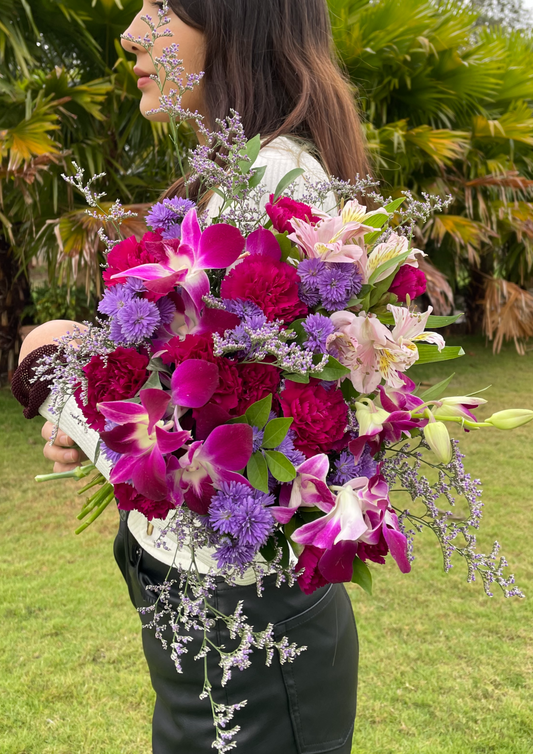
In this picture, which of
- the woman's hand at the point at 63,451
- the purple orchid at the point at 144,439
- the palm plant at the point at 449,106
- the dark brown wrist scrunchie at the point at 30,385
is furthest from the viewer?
the palm plant at the point at 449,106

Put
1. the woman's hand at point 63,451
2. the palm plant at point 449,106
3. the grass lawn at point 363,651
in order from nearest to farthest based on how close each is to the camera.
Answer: the woman's hand at point 63,451 < the grass lawn at point 363,651 < the palm plant at point 449,106

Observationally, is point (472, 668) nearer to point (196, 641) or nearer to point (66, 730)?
point (66, 730)

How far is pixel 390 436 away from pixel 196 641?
1.49 ft

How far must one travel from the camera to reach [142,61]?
1.12 metres

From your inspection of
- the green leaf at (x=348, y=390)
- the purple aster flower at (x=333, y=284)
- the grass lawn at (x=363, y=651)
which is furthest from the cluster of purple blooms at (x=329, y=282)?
the grass lawn at (x=363, y=651)

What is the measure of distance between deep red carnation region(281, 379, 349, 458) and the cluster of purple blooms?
10 centimetres

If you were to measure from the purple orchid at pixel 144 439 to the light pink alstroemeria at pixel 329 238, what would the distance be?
24cm

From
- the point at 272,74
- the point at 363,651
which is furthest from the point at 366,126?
the point at 272,74

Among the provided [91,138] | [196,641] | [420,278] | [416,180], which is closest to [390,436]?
[420,278]

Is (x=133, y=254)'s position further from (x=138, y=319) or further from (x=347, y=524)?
(x=347, y=524)

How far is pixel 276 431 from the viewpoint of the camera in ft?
2.16

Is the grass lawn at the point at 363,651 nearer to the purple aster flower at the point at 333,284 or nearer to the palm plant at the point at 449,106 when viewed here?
the purple aster flower at the point at 333,284

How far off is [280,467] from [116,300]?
9.8 inches

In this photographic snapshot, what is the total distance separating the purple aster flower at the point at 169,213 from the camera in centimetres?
75
